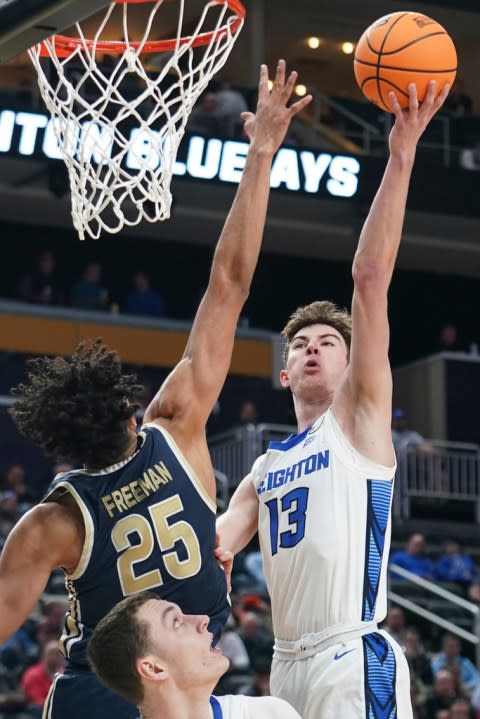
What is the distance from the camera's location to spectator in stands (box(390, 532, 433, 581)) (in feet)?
53.4

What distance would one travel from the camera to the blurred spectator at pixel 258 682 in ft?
38.9

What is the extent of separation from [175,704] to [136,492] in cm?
70

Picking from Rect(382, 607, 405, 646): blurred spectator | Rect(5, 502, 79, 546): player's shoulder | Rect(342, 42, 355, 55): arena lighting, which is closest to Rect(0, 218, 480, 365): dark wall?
Rect(342, 42, 355, 55): arena lighting

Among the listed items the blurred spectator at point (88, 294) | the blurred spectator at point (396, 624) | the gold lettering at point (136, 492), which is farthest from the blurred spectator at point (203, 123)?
the gold lettering at point (136, 492)

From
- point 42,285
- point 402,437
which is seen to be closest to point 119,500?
point 402,437

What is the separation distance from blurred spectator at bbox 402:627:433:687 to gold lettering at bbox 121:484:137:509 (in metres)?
9.70

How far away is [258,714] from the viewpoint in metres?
4.10

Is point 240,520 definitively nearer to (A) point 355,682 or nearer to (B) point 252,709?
(A) point 355,682

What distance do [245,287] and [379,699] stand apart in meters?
1.35

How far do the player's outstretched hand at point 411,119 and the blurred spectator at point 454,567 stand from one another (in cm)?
1211

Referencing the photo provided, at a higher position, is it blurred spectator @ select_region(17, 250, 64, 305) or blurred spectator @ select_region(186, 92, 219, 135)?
blurred spectator @ select_region(186, 92, 219, 135)

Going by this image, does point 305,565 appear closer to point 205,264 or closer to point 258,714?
point 258,714

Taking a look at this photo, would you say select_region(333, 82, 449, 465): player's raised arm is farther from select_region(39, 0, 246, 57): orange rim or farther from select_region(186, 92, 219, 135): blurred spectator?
select_region(186, 92, 219, 135): blurred spectator

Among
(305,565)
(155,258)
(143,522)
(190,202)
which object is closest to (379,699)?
(305,565)
